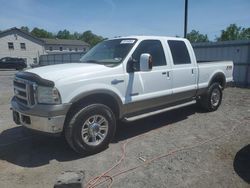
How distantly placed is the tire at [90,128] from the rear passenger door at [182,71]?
1974 mm

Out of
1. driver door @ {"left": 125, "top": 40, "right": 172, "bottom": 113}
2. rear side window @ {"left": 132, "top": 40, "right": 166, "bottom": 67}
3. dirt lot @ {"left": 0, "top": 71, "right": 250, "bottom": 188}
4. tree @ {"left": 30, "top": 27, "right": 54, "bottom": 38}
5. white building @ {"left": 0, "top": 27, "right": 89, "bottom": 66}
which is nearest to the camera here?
dirt lot @ {"left": 0, "top": 71, "right": 250, "bottom": 188}

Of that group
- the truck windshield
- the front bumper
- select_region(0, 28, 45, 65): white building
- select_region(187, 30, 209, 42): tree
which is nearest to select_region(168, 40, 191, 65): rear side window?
the truck windshield

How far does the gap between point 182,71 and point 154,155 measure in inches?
93.8

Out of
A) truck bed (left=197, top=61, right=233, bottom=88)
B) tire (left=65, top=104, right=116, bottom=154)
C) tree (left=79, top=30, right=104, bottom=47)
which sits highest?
tree (left=79, top=30, right=104, bottom=47)

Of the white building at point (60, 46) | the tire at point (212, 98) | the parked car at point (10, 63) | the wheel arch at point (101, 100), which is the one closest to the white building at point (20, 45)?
the parked car at point (10, 63)

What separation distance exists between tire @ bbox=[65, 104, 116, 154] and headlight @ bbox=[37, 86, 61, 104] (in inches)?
16.8

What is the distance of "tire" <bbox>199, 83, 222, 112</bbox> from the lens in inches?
274

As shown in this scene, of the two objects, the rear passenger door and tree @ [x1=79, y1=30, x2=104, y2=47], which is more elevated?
tree @ [x1=79, y1=30, x2=104, y2=47]

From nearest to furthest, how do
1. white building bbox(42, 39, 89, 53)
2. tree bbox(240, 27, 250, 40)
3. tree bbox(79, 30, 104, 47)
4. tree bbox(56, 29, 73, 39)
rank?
white building bbox(42, 39, 89, 53) < tree bbox(240, 27, 250, 40) < tree bbox(56, 29, 73, 39) < tree bbox(79, 30, 104, 47)

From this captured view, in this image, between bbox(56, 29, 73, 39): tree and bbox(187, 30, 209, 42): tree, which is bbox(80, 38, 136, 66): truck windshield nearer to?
bbox(187, 30, 209, 42): tree

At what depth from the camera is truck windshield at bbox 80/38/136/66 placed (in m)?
4.90

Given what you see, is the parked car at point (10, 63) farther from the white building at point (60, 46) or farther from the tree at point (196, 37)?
the tree at point (196, 37)

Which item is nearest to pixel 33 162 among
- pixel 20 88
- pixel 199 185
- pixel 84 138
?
pixel 84 138

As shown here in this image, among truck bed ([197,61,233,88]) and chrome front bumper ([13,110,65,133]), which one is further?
truck bed ([197,61,233,88])
